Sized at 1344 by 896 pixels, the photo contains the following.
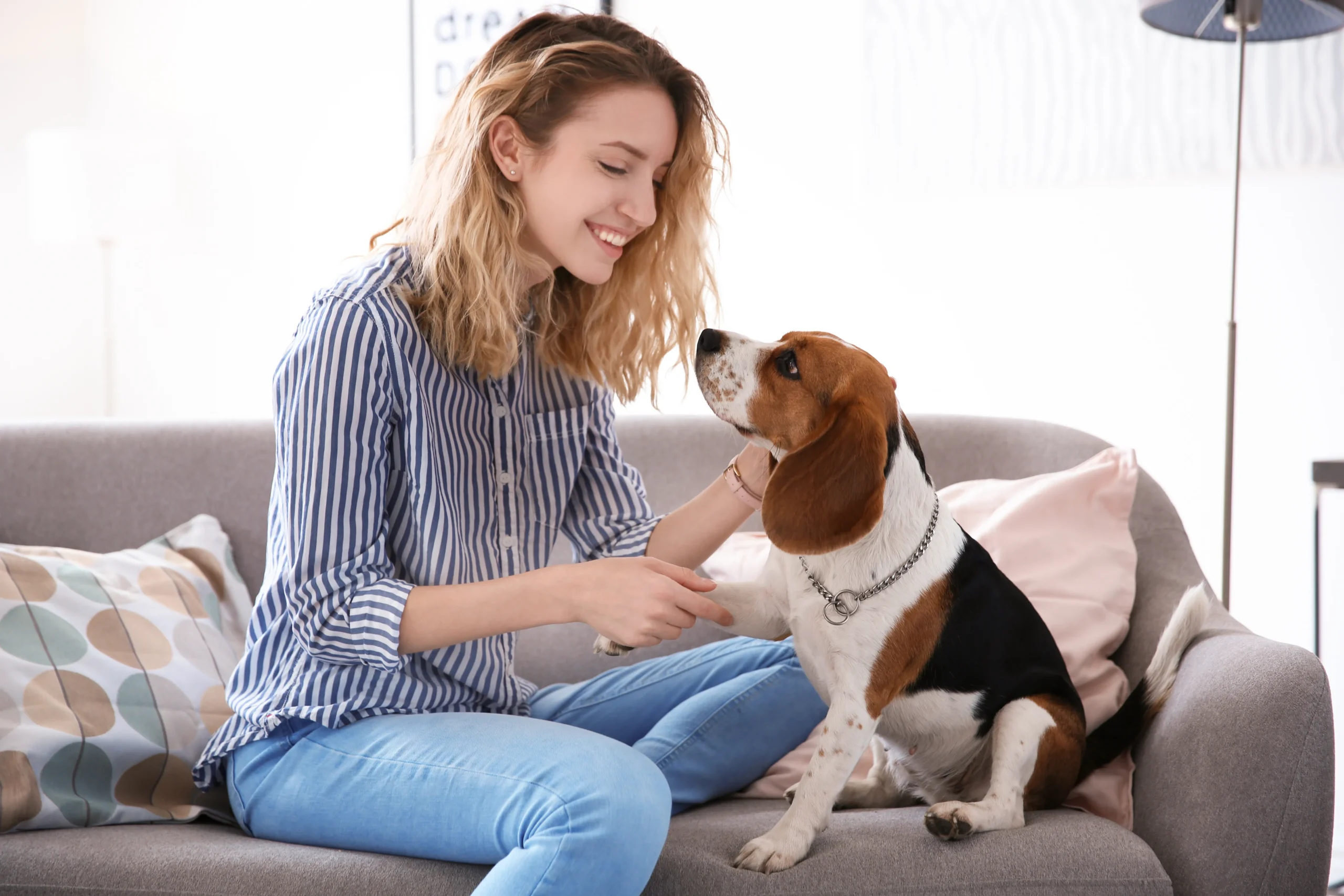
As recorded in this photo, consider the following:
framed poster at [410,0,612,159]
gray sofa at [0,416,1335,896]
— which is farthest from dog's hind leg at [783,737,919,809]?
framed poster at [410,0,612,159]

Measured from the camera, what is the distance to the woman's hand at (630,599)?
3.92ft

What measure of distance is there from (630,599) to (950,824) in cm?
48

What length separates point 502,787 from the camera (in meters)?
1.17

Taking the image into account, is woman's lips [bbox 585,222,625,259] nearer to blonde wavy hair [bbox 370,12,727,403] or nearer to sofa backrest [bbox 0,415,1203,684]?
blonde wavy hair [bbox 370,12,727,403]

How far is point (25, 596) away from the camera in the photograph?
5.24ft

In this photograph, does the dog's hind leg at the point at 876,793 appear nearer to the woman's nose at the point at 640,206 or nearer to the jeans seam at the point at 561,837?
the jeans seam at the point at 561,837

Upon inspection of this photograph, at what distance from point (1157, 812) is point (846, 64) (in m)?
2.08

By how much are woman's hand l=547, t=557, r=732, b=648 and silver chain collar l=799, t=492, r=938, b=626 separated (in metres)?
0.16

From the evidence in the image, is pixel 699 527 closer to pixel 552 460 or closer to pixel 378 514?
pixel 552 460

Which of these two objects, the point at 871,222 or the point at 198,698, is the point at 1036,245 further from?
the point at 198,698

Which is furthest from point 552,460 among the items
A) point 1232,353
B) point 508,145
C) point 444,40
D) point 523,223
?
point 444,40

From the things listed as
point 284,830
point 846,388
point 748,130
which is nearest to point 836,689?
point 846,388

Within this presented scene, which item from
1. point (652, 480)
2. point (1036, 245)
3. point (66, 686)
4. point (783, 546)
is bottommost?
point (66, 686)

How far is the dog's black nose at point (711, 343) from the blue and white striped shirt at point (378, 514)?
34 centimetres
